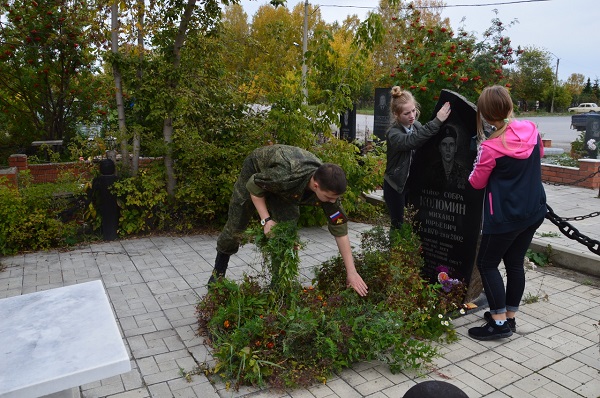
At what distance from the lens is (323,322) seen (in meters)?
3.32

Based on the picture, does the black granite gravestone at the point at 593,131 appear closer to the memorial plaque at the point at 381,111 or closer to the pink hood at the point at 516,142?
the memorial plaque at the point at 381,111

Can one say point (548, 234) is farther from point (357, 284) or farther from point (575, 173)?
point (575, 173)

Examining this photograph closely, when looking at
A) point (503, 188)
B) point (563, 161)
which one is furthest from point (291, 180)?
point (563, 161)

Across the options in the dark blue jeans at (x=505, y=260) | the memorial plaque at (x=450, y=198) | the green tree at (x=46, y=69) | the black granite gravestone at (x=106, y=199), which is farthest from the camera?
the green tree at (x=46, y=69)

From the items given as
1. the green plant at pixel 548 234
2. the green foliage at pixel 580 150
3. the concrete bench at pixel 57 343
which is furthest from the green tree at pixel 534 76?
the concrete bench at pixel 57 343

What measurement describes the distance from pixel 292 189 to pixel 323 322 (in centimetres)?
95

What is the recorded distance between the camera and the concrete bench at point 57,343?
1.72 metres

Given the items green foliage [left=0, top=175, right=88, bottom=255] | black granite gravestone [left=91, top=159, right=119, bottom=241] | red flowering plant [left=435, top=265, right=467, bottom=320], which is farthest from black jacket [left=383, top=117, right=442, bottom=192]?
green foliage [left=0, top=175, right=88, bottom=255]

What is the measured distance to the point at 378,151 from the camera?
24.7 feet

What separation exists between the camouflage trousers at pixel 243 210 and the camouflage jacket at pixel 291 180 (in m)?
0.15

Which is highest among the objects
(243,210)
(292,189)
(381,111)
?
(381,111)

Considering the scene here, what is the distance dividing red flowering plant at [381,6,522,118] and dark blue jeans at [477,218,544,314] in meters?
3.82

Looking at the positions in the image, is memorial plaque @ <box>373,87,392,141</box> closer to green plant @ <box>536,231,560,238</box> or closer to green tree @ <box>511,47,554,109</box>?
green plant @ <box>536,231,560,238</box>

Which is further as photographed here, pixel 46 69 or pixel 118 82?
pixel 46 69
